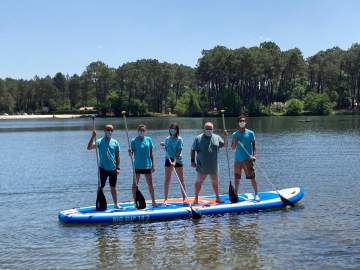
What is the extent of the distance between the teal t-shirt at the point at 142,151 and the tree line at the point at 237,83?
338 ft

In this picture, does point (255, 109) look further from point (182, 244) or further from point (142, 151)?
point (182, 244)

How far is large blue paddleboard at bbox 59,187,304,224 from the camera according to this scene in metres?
13.8

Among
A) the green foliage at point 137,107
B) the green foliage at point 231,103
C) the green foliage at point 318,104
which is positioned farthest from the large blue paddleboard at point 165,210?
the green foliage at point 137,107

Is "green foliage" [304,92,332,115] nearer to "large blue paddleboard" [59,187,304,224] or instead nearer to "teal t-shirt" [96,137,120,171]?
"large blue paddleboard" [59,187,304,224]

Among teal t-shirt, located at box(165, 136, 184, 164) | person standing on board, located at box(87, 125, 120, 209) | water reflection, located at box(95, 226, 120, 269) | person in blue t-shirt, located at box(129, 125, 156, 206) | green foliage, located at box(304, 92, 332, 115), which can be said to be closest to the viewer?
water reflection, located at box(95, 226, 120, 269)

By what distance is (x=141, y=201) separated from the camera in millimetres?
14523

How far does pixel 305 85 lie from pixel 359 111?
20.8 meters

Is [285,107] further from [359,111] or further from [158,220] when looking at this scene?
[158,220]

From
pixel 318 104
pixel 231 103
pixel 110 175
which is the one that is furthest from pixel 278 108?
pixel 110 175

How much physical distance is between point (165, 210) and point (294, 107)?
117089 mm

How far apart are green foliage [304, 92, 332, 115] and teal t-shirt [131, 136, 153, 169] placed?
384 ft

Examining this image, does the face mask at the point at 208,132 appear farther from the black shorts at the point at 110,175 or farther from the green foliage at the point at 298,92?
the green foliage at the point at 298,92

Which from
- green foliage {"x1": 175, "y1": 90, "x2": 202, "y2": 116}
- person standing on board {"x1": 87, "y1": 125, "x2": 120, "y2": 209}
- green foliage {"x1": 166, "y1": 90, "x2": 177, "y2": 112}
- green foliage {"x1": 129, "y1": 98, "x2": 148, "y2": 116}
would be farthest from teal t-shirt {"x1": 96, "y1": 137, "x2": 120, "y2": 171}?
green foliage {"x1": 166, "y1": 90, "x2": 177, "y2": 112}

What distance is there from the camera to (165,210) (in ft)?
46.6
